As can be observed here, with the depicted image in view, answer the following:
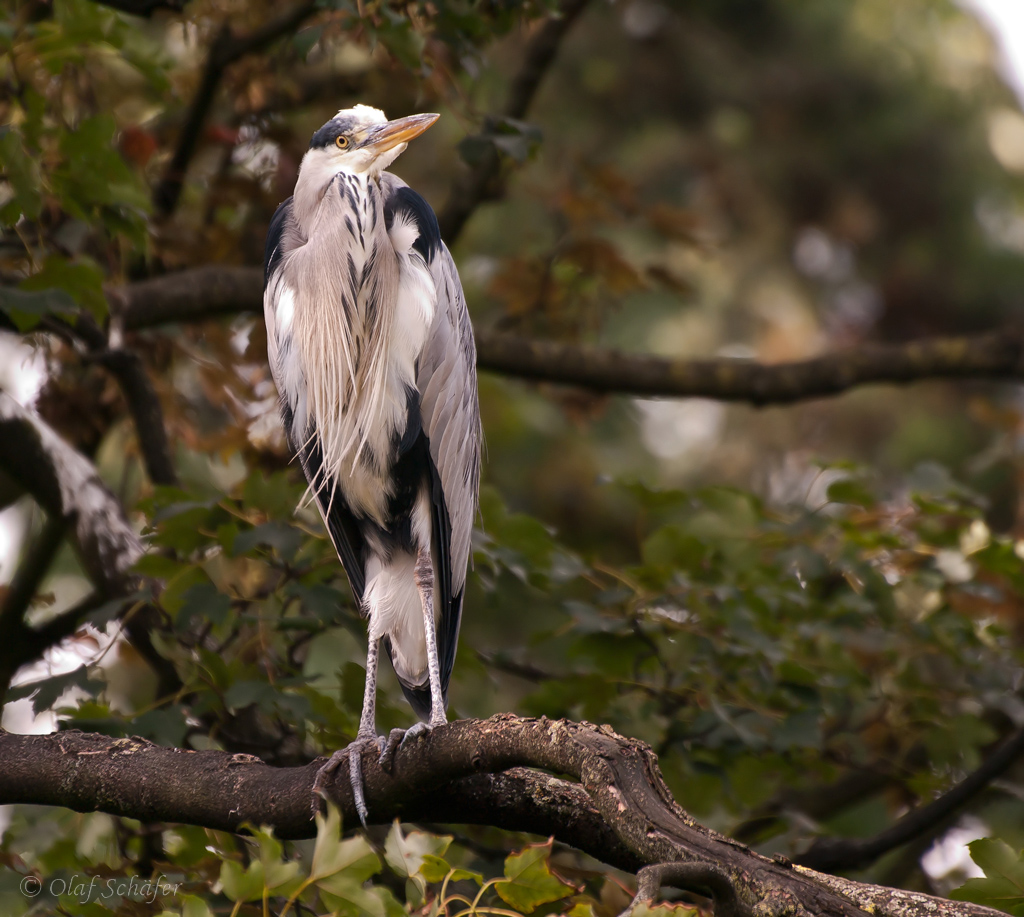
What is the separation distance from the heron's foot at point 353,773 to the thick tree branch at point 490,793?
2cm

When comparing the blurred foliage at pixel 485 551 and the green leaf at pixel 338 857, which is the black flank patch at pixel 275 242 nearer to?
the blurred foliage at pixel 485 551

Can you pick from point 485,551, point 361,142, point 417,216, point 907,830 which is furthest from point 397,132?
point 907,830

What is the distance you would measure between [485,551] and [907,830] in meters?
1.30

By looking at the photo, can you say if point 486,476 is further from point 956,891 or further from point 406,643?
point 956,891

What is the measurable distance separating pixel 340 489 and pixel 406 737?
982 millimetres

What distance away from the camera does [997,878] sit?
4.91 ft

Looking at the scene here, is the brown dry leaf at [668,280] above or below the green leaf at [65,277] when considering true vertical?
below

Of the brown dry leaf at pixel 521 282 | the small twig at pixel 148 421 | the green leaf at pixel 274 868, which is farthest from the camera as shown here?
the brown dry leaf at pixel 521 282

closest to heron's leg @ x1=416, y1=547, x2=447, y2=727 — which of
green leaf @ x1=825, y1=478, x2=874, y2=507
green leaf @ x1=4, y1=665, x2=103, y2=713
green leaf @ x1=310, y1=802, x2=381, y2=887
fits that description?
green leaf @ x1=4, y1=665, x2=103, y2=713

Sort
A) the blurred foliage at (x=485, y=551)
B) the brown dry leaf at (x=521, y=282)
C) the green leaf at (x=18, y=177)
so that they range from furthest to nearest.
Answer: the brown dry leaf at (x=521, y=282)
the blurred foliage at (x=485, y=551)
the green leaf at (x=18, y=177)

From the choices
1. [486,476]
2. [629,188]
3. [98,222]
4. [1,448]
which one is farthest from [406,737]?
[486,476]

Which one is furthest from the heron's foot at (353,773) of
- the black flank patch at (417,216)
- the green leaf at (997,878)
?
the black flank patch at (417,216)

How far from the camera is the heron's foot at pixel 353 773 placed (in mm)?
1834

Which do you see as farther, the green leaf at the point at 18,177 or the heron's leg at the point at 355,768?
the green leaf at the point at 18,177
